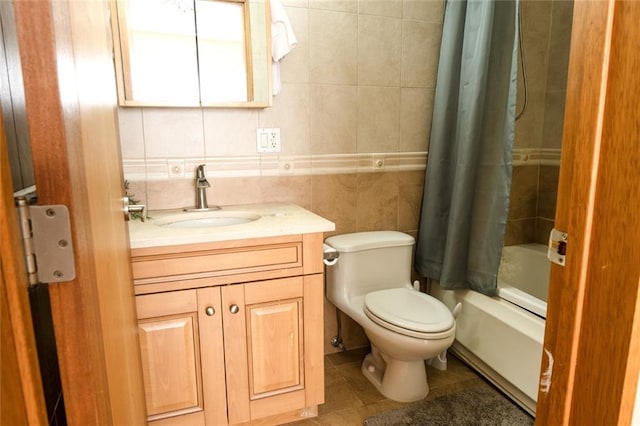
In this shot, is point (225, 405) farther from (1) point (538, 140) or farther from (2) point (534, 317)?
(1) point (538, 140)

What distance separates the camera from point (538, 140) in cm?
253

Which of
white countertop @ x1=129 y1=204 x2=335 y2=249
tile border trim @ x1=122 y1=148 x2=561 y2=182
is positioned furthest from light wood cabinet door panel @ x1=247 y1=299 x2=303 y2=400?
tile border trim @ x1=122 y1=148 x2=561 y2=182

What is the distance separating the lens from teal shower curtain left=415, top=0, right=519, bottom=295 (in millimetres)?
1848

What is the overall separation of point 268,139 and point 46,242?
157 cm

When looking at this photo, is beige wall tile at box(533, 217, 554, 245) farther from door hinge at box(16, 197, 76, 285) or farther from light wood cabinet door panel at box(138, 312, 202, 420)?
door hinge at box(16, 197, 76, 285)

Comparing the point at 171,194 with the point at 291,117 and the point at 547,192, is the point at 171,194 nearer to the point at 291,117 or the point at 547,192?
the point at 291,117

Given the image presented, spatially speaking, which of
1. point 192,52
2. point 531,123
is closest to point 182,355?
point 192,52

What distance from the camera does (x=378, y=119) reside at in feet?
7.16

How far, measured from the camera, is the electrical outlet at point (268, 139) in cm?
196

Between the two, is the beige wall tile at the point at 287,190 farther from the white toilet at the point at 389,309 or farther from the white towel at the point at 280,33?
the white towel at the point at 280,33

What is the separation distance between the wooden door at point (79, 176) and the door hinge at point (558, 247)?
0.67m

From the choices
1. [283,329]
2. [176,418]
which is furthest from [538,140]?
[176,418]

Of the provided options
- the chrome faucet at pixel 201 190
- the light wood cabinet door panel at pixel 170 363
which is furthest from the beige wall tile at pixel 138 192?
the light wood cabinet door panel at pixel 170 363

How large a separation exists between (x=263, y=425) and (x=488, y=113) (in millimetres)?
1718
